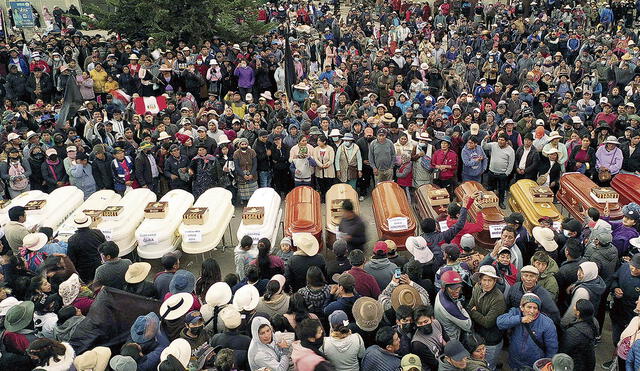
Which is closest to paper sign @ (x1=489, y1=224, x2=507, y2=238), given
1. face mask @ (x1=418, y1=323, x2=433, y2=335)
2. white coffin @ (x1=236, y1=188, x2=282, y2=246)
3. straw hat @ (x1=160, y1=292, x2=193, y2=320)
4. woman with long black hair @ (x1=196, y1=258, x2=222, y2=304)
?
face mask @ (x1=418, y1=323, x2=433, y2=335)

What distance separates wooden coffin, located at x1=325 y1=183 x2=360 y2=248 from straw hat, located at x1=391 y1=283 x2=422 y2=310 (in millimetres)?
2358

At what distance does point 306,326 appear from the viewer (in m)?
4.29

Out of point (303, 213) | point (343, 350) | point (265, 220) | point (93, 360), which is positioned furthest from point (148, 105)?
point (343, 350)

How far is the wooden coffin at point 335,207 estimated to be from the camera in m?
7.32

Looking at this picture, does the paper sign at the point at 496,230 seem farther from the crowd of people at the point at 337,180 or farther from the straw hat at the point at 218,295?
the straw hat at the point at 218,295

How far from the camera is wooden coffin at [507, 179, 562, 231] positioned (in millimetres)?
7223

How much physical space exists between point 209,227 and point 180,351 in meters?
3.14

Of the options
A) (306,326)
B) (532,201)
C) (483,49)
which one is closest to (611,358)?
(532,201)

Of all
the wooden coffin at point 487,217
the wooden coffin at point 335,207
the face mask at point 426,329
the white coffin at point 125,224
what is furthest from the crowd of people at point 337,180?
the white coffin at point 125,224

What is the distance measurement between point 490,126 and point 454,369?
244 inches

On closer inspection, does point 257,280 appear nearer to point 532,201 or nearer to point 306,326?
point 306,326

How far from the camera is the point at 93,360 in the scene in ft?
13.9

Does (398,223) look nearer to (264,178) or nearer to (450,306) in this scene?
(450,306)

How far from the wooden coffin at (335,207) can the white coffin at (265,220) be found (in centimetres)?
76
